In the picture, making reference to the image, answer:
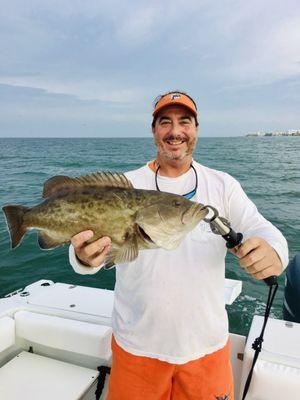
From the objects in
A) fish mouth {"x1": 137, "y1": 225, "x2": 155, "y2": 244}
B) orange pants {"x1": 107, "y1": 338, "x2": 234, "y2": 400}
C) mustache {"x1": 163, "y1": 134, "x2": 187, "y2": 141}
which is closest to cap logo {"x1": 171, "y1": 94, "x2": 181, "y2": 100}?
mustache {"x1": 163, "y1": 134, "x2": 187, "y2": 141}

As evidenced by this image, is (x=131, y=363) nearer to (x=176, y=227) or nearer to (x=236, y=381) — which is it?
(x=176, y=227)

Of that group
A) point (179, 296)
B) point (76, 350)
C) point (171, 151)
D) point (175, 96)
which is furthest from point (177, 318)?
point (175, 96)

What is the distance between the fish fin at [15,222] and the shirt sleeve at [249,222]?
176 centimetres

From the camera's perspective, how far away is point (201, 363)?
107 inches

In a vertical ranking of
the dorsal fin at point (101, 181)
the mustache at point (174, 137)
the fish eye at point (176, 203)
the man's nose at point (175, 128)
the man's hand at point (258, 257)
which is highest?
the man's nose at point (175, 128)

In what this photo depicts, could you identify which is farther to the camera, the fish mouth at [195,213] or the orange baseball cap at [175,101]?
the orange baseball cap at [175,101]

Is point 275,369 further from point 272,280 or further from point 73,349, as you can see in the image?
point 73,349

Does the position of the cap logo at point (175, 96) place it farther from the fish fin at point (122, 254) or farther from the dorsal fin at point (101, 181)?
the fish fin at point (122, 254)

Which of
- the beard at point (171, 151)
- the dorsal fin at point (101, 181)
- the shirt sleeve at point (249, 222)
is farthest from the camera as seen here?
the beard at point (171, 151)

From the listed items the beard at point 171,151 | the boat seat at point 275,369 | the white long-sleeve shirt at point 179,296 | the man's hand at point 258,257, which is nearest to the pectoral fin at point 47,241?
the white long-sleeve shirt at point 179,296

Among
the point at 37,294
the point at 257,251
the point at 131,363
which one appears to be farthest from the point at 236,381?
the point at 37,294

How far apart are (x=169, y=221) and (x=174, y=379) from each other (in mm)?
1331

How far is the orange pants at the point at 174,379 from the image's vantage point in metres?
2.70

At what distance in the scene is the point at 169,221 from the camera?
99.0 inches
